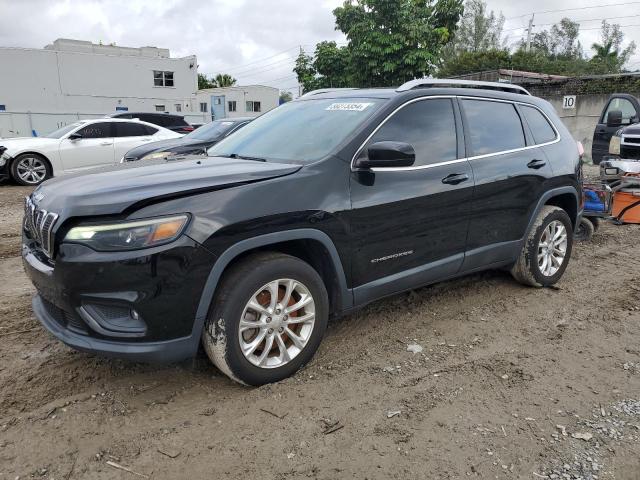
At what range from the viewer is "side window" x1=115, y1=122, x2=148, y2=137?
1249cm

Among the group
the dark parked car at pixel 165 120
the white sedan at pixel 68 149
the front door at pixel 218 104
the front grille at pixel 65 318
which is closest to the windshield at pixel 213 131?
the white sedan at pixel 68 149

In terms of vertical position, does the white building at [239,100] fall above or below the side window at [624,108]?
A: above

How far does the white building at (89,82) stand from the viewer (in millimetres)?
32844

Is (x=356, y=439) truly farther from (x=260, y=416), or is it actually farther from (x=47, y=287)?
(x=47, y=287)

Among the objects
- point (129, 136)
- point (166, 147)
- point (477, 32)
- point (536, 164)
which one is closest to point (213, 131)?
point (166, 147)

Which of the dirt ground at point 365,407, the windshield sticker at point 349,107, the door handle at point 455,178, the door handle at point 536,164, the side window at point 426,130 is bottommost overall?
the dirt ground at point 365,407

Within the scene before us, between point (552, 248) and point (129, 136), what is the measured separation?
10565 mm

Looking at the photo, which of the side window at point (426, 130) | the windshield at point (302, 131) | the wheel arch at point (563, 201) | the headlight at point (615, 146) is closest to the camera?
the windshield at point (302, 131)

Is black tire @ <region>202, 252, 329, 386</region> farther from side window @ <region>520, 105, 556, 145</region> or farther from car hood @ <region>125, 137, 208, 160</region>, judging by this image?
car hood @ <region>125, 137, 208, 160</region>

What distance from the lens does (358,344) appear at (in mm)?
3736

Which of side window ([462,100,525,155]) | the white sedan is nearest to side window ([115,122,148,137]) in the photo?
the white sedan

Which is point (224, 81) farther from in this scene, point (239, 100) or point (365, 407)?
point (365, 407)

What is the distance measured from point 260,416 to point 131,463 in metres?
0.69

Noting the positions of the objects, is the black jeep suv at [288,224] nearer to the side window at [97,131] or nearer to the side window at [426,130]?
the side window at [426,130]
